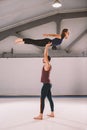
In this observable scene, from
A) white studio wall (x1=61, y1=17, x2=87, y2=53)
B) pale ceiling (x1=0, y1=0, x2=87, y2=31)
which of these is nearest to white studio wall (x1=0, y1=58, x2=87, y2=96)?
white studio wall (x1=61, y1=17, x2=87, y2=53)

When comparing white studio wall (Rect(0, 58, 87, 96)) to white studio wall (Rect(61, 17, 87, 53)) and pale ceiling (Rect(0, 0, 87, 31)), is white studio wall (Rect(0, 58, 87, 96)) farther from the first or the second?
pale ceiling (Rect(0, 0, 87, 31))

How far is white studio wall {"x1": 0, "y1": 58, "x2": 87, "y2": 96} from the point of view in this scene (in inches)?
440

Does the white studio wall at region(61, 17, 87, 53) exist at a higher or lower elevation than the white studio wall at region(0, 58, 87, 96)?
higher

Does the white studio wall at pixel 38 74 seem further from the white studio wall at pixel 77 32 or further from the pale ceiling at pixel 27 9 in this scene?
the pale ceiling at pixel 27 9

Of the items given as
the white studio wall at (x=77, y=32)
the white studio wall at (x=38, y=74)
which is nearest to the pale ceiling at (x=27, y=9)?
the white studio wall at (x=77, y=32)

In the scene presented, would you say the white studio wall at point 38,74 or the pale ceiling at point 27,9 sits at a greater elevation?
the pale ceiling at point 27,9

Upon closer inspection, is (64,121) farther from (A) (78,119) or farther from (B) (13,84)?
(B) (13,84)

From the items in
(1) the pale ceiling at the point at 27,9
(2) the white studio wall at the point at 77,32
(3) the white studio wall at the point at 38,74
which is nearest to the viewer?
(1) the pale ceiling at the point at 27,9

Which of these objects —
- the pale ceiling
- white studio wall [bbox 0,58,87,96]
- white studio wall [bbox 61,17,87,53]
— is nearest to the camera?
the pale ceiling

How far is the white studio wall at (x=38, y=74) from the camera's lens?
36.7ft

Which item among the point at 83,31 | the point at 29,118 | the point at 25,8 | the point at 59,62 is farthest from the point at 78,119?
the point at 83,31

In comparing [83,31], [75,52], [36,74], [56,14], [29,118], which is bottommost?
[29,118]

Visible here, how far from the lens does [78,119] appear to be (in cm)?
570

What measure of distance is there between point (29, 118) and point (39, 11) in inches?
222
